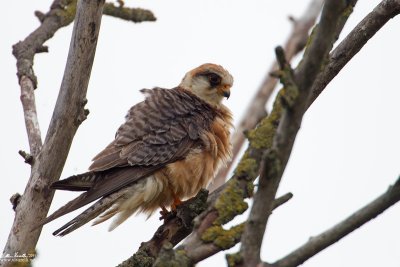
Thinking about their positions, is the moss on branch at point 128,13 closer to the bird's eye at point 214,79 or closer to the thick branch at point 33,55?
the thick branch at point 33,55

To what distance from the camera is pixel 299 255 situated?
262 cm

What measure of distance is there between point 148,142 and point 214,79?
132 cm

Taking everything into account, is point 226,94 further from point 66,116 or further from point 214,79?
point 66,116

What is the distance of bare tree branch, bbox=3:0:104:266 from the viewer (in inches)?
167

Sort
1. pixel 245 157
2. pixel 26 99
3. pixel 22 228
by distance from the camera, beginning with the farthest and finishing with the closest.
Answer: pixel 26 99 < pixel 22 228 < pixel 245 157

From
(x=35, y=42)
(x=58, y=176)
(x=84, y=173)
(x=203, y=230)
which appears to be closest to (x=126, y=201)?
(x=84, y=173)

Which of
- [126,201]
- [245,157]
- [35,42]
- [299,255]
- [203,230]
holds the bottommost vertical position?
[299,255]

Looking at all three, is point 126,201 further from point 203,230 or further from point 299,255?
point 299,255

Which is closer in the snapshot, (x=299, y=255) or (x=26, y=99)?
(x=299, y=255)

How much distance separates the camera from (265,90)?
756 cm

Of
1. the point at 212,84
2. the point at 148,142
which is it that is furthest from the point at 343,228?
the point at 212,84

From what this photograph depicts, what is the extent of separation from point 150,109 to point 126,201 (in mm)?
1052

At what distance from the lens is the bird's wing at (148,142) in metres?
4.93

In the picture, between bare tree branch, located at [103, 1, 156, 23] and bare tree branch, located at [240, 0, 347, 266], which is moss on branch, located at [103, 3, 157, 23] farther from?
bare tree branch, located at [240, 0, 347, 266]
